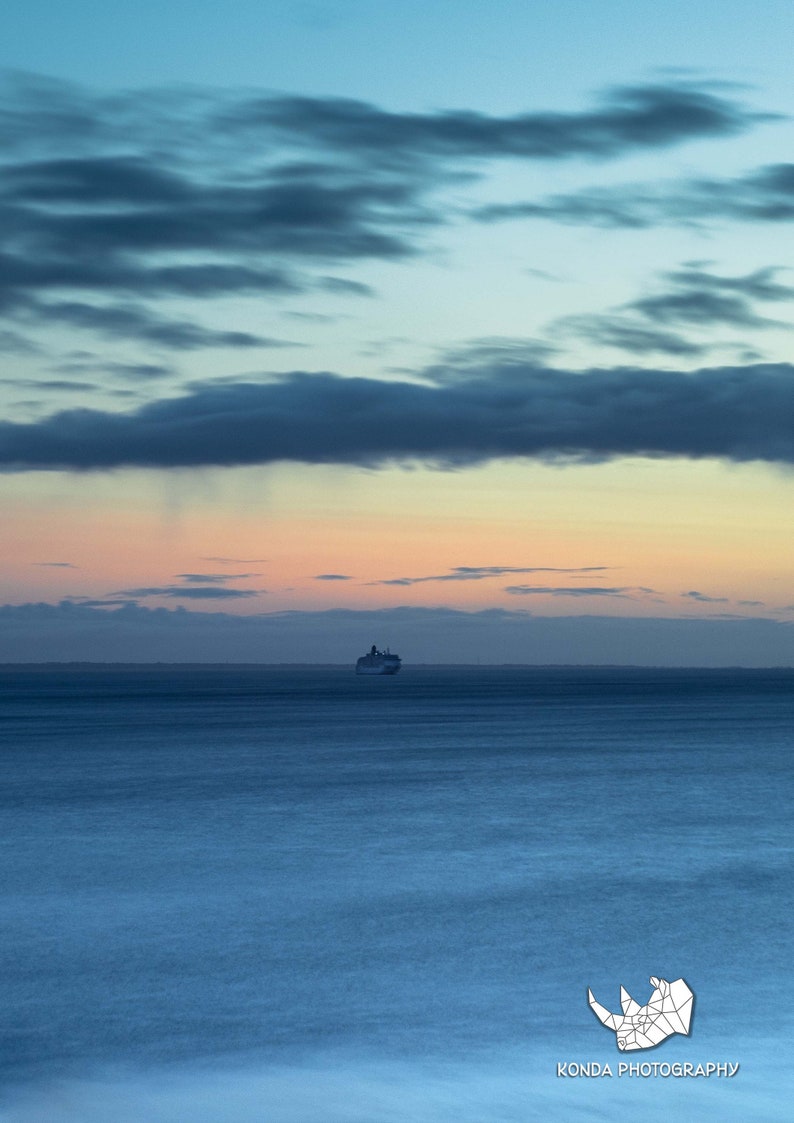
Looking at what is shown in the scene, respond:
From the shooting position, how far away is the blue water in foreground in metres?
13.8

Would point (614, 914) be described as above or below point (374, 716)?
below

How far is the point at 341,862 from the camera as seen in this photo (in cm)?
2967

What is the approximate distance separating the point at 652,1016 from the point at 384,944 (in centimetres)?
489

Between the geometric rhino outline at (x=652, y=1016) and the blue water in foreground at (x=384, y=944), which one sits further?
the geometric rhino outline at (x=652, y=1016)

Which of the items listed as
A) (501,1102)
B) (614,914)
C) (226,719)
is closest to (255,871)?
(614,914)

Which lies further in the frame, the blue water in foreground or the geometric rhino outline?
the geometric rhino outline

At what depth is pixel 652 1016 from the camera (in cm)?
1775

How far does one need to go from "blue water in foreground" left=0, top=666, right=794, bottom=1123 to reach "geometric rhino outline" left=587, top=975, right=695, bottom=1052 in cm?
22

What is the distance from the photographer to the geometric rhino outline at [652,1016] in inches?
638

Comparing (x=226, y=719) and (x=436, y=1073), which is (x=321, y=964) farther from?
(x=226, y=719)

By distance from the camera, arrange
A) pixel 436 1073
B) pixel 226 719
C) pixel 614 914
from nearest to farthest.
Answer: pixel 436 1073, pixel 614 914, pixel 226 719

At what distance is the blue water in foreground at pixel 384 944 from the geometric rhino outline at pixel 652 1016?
8.6 inches

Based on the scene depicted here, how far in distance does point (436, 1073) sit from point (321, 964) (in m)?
5.62

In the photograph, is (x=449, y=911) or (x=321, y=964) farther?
(x=449, y=911)
